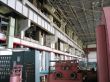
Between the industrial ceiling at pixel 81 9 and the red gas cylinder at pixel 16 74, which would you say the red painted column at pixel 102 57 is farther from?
the industrial ceiling at pixel 81 9

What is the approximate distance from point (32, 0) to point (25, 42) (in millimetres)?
3799

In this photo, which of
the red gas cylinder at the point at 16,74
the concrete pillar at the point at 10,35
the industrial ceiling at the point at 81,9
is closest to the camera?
the red gas cylinder at the point at 16,74

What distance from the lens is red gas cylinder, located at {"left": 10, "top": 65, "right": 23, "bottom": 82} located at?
10.0 ft

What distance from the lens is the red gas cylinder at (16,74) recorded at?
3.06 m

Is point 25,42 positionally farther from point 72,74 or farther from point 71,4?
point 71,4

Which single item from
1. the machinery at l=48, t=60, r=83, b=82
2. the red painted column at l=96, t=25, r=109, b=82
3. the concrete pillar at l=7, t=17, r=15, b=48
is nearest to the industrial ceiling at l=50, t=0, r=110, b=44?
the concrete pillar at l=7, t=17, r=15, b=48

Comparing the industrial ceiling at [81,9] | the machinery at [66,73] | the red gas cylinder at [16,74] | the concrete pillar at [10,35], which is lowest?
the machinery at [66,73]

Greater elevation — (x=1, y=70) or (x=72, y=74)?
(x=1, y=70)


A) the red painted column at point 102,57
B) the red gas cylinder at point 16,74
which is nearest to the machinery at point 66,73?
the red painted column at point 102,57

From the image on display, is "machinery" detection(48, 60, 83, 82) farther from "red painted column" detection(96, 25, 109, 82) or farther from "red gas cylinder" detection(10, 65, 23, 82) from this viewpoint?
"red gas cylinder" detection(10, 65, 23, 82)

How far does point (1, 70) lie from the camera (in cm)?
333

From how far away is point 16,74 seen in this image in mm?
3184

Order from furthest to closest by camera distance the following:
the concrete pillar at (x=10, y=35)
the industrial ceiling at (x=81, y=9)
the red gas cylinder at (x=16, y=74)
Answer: the industrial ceiling at (x=81, y=9), the concrete pillar at (x=10, y=35), the red gas cylinder at (x=16, y=74)

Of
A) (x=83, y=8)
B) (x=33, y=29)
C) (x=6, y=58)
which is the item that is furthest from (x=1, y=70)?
(x=83, y=8)
